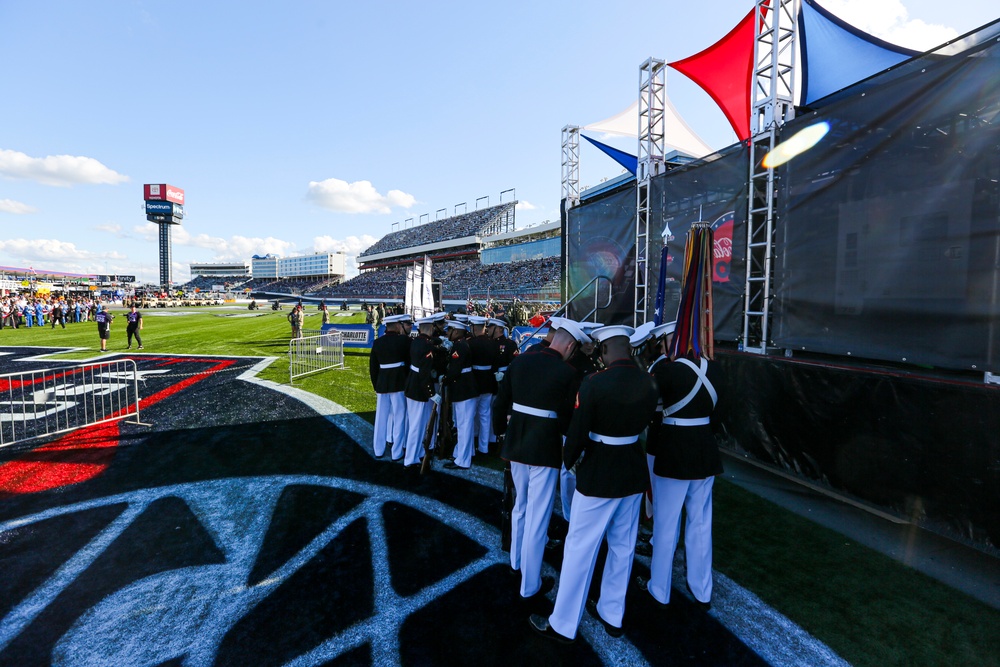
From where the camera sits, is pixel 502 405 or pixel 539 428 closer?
pixel 539 428

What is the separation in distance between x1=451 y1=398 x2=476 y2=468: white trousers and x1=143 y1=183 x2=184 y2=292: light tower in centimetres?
14233

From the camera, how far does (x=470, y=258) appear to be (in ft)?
244

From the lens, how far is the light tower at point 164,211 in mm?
120375

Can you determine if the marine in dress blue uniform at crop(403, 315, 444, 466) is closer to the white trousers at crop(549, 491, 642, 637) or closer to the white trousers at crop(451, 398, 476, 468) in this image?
the white trousers at crop(451, 398, 476, 468)

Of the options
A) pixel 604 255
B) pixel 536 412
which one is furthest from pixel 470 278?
pixel 536 412

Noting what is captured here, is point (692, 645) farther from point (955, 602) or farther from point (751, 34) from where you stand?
point (751, 34)

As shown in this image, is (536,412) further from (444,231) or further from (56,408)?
(444,231)

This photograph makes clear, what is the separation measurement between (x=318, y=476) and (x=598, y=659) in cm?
408

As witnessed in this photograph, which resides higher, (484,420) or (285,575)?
(484,420)

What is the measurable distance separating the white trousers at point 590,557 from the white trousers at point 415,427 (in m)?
3.32

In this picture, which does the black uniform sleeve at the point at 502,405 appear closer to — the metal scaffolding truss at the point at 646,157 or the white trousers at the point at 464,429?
the white trousers at the point at 464,429

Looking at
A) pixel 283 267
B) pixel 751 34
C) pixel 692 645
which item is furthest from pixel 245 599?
pixel 283 267

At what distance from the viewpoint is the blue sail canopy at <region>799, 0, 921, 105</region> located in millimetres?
5852

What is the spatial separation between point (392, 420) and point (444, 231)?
3224 inches
